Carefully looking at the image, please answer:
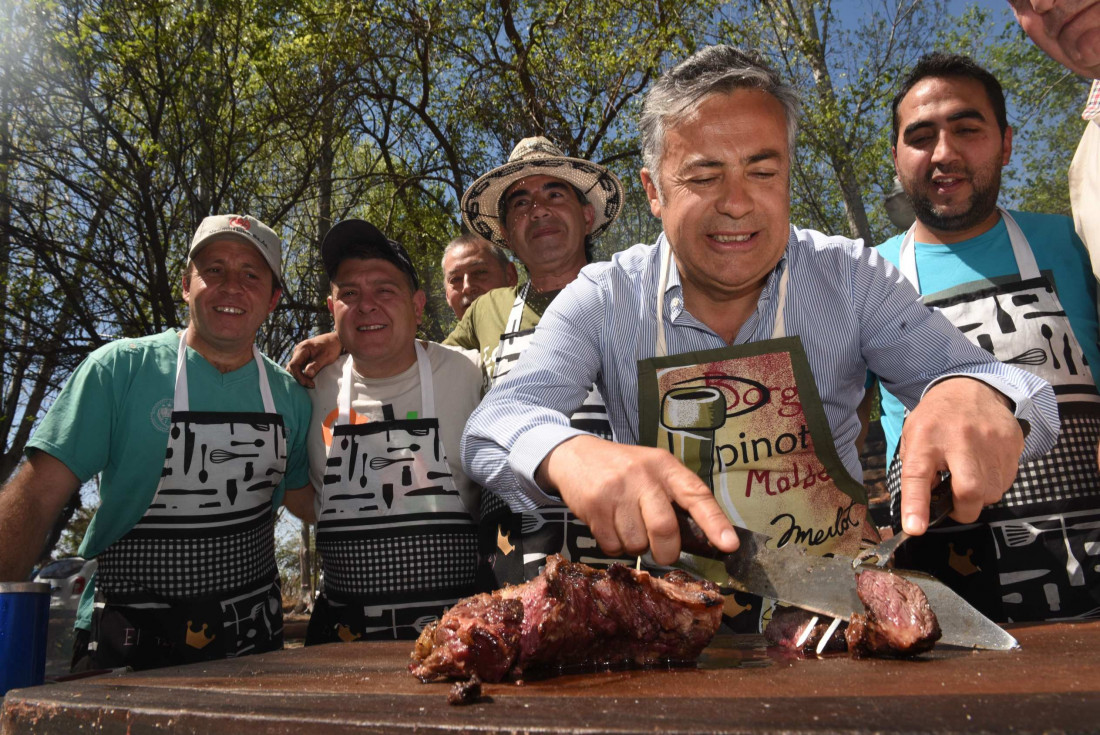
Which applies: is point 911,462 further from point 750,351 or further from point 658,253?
point 658,253

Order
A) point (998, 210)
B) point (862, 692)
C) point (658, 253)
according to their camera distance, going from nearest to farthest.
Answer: point (862, 692) → point (658, 253) → point (998, 210)

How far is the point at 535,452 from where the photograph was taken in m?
2.07

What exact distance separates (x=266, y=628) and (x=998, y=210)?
3.90m

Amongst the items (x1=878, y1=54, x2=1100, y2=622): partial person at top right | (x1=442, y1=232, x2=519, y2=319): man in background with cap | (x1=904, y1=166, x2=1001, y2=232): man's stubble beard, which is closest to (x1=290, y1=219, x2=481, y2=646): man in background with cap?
(x1=442, y1=232, x2=519, y2=319): man in background with cap

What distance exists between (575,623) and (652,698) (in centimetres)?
61

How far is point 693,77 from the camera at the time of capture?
247 cm

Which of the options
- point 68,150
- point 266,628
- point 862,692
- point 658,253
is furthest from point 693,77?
point 68,150

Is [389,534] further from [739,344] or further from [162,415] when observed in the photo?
[739,344]

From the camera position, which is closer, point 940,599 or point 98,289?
point 940,599

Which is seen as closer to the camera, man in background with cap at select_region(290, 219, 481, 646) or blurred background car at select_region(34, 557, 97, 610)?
man in background with cap at select_region(290, 219, 481, 646)

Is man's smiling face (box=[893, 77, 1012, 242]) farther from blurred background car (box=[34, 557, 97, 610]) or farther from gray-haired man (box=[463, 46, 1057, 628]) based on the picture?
blurred background car (box=[34, 557, 97, 610])

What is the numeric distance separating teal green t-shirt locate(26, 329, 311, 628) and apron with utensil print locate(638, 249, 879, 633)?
2.24m

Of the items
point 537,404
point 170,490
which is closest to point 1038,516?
point 537,404

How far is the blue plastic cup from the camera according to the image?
261cm
